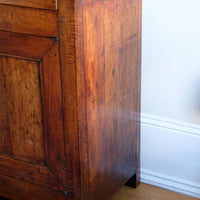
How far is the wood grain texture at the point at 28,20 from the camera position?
1314 mm

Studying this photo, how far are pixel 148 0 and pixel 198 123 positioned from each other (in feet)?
1.98

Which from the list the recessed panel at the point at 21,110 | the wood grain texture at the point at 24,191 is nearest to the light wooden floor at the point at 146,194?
the wood grain texture at the point at 24,191

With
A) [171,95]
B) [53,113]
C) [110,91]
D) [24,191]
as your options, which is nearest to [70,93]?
[53,113]

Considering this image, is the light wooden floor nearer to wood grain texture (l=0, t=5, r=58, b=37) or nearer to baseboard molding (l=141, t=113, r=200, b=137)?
baseboard molding (l=141, t=113, r=200, b=137)

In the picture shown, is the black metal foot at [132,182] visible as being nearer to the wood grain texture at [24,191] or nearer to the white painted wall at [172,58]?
the white painted wall at [172,58]

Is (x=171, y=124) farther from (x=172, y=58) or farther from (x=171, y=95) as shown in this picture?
(x=172, y=58)

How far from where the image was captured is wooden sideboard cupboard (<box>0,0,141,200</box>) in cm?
133

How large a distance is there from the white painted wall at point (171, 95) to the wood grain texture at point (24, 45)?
2.01ft

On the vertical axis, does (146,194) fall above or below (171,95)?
below

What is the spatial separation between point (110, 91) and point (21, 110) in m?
0.35

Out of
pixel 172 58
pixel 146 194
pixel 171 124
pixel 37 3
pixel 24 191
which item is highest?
pixel 37 3

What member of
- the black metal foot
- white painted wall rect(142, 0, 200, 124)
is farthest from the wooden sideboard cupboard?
the black metal foot

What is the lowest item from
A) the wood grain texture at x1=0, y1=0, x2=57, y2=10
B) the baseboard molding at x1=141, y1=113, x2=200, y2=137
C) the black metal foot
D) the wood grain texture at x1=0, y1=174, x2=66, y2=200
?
the black metal foot

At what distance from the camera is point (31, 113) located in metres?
1.50
